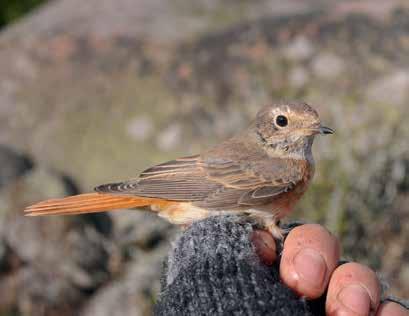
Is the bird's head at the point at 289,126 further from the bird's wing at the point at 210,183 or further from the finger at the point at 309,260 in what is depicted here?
the finger at the point at 309,260

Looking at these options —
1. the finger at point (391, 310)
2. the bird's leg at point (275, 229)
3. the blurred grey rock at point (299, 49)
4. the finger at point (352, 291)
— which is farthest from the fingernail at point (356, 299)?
the blurred grey rock at point (299, 49)

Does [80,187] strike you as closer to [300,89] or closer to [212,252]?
[300,89]

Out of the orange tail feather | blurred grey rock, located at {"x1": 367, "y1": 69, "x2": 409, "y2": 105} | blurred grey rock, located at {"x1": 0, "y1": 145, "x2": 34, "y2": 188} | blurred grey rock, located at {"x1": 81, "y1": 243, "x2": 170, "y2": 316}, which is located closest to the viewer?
the orange tail feather

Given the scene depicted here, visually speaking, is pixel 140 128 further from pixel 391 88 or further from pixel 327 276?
pixel 327 276

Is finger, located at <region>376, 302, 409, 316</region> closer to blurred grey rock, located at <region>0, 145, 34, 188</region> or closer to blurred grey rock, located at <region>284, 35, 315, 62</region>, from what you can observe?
blurred grey rock, located at <region>284, 35, 315, 62</region>

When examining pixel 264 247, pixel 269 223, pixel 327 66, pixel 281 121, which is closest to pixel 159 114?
pixel 327 66

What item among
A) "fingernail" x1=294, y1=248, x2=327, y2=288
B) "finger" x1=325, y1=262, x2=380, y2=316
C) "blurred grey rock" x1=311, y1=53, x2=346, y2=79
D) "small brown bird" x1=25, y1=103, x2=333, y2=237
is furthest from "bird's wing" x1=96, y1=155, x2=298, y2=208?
"blurred grey rock" x1=311, y1=53, x2=346, y2=79

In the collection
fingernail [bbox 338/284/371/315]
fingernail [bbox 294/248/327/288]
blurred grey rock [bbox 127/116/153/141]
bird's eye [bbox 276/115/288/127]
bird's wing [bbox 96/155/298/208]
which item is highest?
blurred grey rock [bbox 127/116/153/141]
